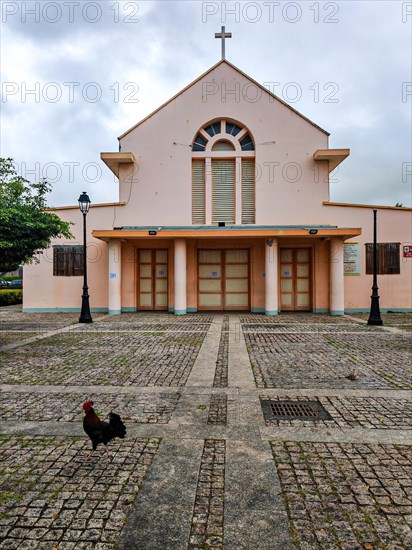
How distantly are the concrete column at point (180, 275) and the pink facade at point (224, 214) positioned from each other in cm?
86

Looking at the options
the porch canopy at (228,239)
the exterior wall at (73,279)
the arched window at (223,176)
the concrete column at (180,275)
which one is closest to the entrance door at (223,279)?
the porch canopy at (228,239)

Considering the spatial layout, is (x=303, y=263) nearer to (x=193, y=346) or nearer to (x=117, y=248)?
(x=117, y=248)

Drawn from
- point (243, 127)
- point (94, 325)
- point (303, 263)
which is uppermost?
point (243, 127)

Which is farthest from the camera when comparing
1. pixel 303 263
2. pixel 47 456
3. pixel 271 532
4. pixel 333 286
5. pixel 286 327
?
pixel 303 263

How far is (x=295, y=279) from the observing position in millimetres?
18609

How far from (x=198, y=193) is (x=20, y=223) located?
11060mm

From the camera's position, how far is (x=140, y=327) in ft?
43.1

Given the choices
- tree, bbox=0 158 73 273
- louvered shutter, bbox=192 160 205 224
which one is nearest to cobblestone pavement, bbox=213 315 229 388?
tree, bbox=0 158 73 273

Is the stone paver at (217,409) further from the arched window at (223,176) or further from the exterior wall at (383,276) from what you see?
the exterior wall at (383,276)

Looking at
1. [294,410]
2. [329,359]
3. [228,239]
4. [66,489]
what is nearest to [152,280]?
[228,239]

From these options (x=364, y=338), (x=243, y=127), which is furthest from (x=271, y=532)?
(x=243, y=127)

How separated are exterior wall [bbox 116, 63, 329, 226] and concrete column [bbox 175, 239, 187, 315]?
173 centimetres

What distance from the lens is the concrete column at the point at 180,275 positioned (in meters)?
17.3

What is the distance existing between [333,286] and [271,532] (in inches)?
621
